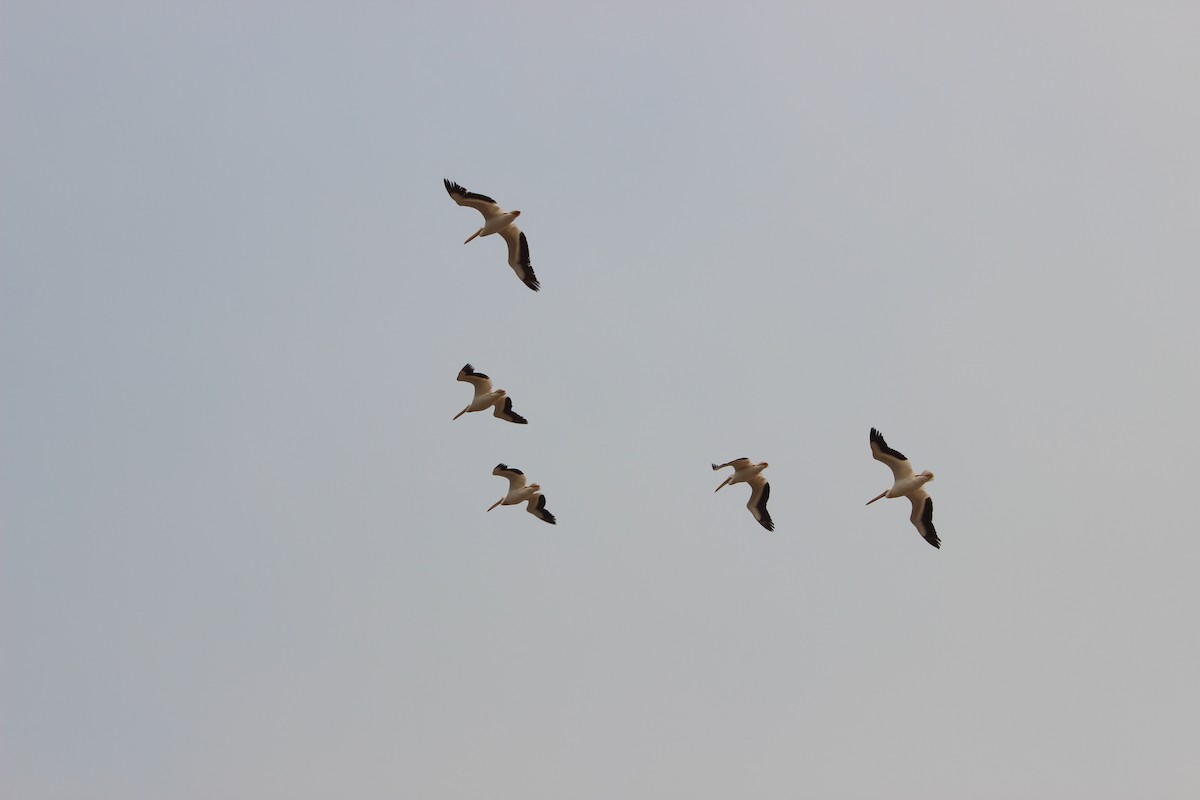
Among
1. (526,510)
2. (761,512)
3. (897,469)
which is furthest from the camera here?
(526,510)

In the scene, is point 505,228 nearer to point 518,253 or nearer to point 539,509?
point 518,253

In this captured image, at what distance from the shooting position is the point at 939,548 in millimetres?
36094

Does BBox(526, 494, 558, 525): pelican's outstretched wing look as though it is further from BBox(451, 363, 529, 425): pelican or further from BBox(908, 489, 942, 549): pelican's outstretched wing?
BBox(908, 489, 942, 549): pelican's outstretched wing

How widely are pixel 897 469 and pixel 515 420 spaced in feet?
32.6

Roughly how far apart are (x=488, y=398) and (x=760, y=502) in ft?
23.6

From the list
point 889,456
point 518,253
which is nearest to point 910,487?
point 889,456

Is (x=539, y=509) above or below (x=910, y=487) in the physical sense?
above

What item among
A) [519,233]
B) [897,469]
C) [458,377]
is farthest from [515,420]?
[897,469]

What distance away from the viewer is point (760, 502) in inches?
1565

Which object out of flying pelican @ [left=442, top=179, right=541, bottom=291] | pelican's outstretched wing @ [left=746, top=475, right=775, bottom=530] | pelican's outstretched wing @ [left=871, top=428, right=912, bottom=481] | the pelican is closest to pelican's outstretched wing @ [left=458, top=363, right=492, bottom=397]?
the pelican

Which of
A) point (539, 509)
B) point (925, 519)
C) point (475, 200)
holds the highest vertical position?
point (475, 200)

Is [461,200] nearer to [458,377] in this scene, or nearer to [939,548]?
[458,377]

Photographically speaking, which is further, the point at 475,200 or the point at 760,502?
the point at 760,502

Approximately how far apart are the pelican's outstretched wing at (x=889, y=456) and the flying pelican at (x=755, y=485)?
405 cm
